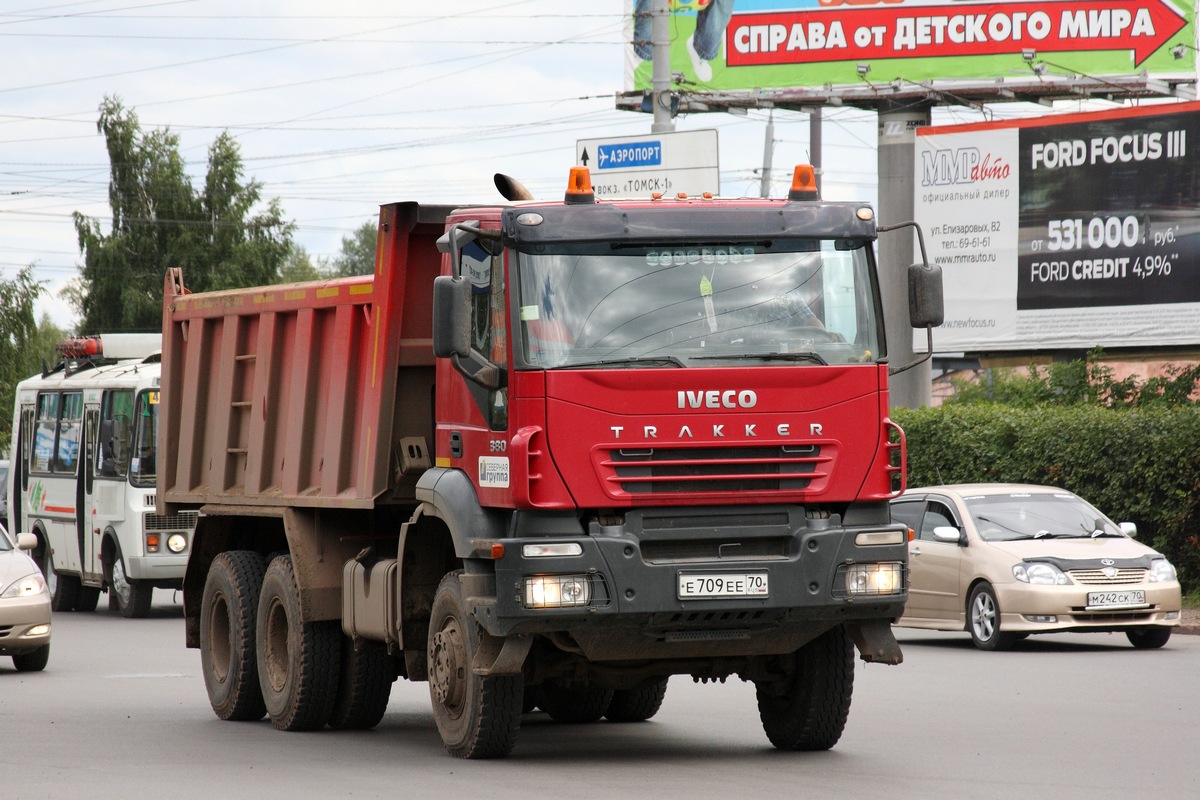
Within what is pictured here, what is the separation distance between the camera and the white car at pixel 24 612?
1670cm

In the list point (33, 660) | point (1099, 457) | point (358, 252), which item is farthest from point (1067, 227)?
point (358, 252)

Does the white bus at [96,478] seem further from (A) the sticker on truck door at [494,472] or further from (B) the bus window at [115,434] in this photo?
(A) the sticker on truck door at [494,472]

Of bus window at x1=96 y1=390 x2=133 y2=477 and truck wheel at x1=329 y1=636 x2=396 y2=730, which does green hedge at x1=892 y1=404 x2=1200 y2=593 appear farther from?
truck wheel at x1=329 y1=636 x2=396 y2=730

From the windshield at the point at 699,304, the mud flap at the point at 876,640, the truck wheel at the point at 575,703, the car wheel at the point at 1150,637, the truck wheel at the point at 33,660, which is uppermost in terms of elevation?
the windshield at the point at 699,304

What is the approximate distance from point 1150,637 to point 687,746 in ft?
26.0

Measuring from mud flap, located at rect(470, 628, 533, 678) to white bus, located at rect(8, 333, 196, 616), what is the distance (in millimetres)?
13685

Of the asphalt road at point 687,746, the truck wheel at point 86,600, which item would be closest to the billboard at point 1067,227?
the asphalt road at point 687,746

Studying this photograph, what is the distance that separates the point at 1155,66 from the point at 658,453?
85.3 ft

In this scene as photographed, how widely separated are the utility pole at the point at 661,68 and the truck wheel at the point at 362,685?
12464 millimetres

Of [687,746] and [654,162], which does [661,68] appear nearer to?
[654,162]

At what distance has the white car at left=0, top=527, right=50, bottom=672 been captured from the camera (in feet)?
54.8

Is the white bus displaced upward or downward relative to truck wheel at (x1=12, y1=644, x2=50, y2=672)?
upward

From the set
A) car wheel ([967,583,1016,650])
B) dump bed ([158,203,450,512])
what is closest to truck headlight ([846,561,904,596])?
dump bed ([158,203,450,512])

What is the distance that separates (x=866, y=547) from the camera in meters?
10.1
